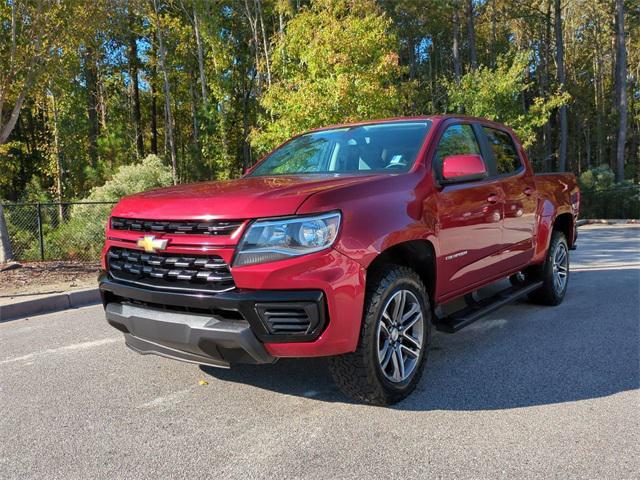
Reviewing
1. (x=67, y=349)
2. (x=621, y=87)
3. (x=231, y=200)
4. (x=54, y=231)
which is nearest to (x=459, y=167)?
(x=231, y=200)

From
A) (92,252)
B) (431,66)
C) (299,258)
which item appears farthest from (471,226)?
(431,66)

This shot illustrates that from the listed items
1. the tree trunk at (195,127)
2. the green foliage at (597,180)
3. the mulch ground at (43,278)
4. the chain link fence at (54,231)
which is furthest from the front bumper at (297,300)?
the tree trunk at (195,127)

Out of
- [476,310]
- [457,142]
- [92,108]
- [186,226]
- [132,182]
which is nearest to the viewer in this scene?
[186,226]

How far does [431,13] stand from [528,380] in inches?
1206

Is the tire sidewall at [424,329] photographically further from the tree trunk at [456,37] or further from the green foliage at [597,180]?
the tree trunk at [456,37]

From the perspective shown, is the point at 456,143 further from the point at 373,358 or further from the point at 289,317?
the point at 289,317

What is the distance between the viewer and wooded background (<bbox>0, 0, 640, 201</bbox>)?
38.5 feet

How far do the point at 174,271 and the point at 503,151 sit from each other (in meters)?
3.56

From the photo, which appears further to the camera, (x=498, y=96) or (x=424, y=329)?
(x=498, y=96)

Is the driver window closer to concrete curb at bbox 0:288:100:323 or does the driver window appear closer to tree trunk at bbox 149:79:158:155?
concrete curb at bbox 0:288:100:323

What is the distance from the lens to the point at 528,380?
370cm

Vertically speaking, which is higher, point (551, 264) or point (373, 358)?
point (551, 264)

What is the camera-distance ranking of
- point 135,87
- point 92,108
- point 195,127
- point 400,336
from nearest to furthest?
point 400,336
point 195,127
point 92,108
point 135,87

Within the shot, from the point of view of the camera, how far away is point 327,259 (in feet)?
9.19
